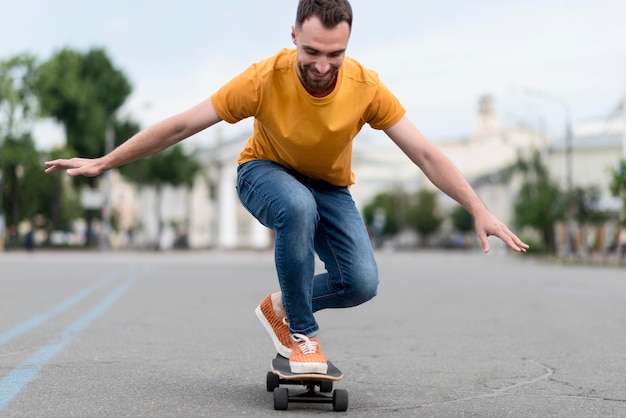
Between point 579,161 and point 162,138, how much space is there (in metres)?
70.1

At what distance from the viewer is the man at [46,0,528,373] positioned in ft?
13.0

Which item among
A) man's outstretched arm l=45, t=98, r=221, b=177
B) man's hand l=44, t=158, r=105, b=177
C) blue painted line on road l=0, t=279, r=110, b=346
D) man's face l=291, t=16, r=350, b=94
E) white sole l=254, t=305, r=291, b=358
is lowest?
blue painted line on road l=0, t=279, r=110, b=346

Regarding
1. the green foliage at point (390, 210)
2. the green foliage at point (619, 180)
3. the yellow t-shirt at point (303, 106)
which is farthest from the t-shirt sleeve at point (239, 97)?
the green foliage at point (390, 210)

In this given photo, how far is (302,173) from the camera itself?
445cm

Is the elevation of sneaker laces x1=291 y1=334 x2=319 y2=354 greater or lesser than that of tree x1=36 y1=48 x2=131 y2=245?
lesser

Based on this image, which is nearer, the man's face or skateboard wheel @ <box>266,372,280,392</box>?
the man's face

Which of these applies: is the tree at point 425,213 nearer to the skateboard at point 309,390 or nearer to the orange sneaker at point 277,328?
the orange sneaker at point 277,328

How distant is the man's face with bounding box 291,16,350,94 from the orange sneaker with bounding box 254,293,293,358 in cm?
A: 132

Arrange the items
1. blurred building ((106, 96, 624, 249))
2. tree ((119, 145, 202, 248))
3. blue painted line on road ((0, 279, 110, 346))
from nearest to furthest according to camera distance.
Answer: blue painted line on road ((0, 279, 110, 346))
tree ((119, 145, 202, 248))
blurred building ((106, 96, 624, 249))

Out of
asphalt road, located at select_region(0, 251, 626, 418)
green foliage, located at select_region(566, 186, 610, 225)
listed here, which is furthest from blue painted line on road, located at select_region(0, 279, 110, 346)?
green foliage, located at select_region(566, 186, 610, 225)

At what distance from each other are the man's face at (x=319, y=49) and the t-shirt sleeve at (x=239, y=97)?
25 cm

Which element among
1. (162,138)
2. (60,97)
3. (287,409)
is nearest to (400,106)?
(162,138)

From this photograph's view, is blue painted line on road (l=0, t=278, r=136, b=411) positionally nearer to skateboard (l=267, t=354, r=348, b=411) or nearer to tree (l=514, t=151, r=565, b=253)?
skateboard (l=267, t=354, r=348, b=411)

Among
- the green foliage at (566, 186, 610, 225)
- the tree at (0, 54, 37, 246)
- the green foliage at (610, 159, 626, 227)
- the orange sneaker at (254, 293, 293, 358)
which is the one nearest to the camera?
the orange sneaker at (254, 293, 293, 358)
